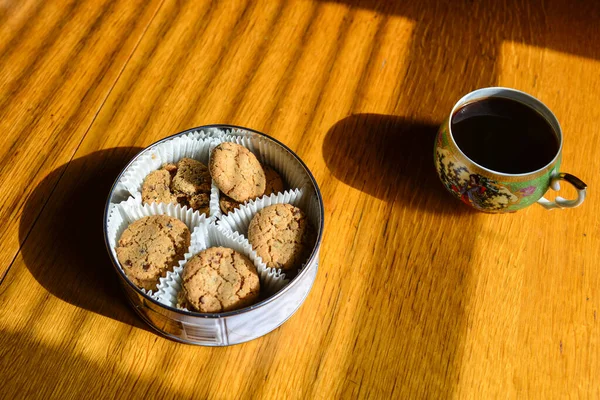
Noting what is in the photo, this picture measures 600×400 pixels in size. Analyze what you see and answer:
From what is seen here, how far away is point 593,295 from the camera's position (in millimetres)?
696

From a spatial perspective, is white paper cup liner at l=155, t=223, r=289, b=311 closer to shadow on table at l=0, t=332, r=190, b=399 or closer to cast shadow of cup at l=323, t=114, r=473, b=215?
shadow on table at l=0, t=332, r=190, b=399

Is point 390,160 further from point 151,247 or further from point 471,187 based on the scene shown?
point 151,247

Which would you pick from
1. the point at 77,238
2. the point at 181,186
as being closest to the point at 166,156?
the point at 181,186

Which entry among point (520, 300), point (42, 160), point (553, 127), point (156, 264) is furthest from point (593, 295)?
point (42, 160)

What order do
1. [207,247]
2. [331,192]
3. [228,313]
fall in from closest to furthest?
1. [228,313]
2. [207,247]
3. [331,192]

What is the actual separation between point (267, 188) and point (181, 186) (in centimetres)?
10

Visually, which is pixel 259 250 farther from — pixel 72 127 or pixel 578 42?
pixel 578 42

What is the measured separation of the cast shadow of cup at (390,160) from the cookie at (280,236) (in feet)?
0.49

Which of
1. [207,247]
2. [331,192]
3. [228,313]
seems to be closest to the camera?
[228,313]

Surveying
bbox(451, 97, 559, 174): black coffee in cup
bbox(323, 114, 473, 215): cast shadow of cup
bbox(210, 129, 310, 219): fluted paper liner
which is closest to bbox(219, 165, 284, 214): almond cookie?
bbox(210, 129, 310, 219): fluted paper liner

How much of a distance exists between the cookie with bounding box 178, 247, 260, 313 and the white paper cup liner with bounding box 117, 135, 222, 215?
0.07 meters

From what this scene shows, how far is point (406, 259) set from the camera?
711mm

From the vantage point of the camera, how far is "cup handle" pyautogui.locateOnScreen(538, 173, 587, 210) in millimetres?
644

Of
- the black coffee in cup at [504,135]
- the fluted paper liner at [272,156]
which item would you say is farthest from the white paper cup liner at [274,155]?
the black coffee in cup at [504,135]
